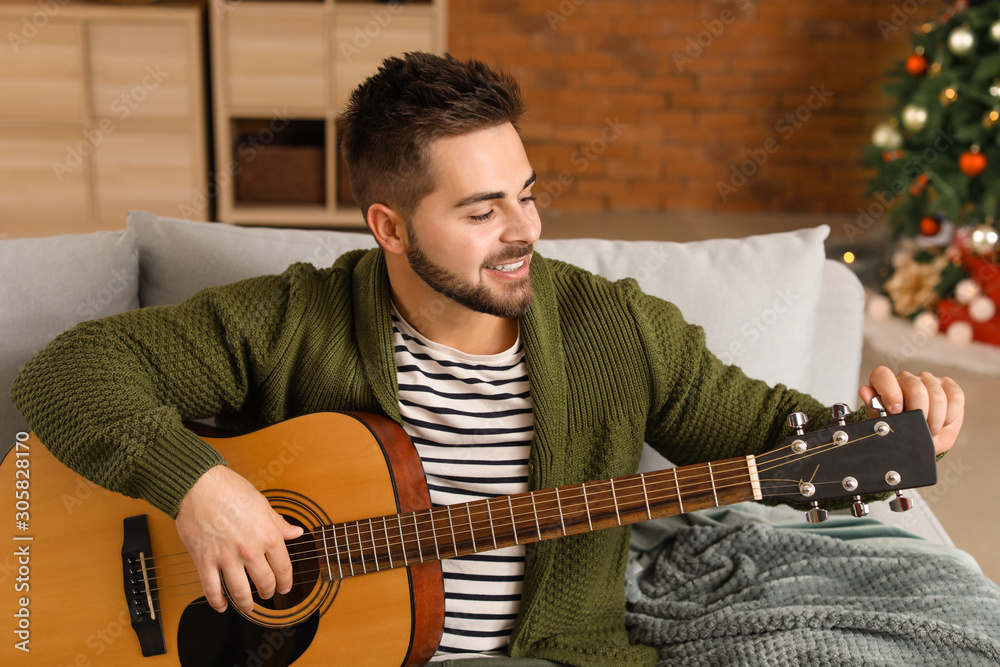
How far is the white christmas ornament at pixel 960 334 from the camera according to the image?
3.35m

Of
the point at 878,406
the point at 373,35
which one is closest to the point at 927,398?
the point at 878,406

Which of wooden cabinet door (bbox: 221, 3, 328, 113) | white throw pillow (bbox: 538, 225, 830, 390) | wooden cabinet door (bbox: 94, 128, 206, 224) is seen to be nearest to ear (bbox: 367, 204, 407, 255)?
white throw pillow (bbox: 538, 225, 830, 390)

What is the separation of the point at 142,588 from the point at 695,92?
13.5 ft

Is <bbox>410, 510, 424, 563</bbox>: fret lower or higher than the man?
lower

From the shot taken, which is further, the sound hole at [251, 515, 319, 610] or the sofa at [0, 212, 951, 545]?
the sofa at [0, 212, 951, 545]

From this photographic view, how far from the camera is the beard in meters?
1.16

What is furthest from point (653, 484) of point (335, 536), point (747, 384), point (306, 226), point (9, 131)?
point (9, 131)

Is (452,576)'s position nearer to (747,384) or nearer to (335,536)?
(335,536)

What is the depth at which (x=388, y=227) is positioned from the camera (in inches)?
48.6

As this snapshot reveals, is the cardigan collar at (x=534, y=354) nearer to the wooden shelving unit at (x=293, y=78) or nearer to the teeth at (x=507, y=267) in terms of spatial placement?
the teeth at (x=507, y=267)

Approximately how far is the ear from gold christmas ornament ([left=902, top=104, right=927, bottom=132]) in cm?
278

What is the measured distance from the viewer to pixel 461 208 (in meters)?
1.14

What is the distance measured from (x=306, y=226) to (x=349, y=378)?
296 cm

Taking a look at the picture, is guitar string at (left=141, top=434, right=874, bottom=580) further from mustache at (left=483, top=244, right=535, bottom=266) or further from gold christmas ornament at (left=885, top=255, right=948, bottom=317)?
gold christmas ornament at (left=885, top=255, right=948, bottom=317)
